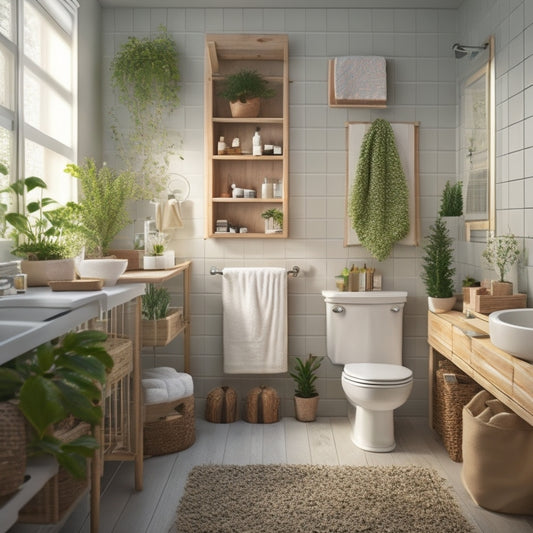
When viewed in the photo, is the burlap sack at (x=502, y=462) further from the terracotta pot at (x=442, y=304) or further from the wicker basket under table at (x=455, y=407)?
the terracotta pot at (x=442, y=304)

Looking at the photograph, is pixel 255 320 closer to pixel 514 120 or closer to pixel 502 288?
pixel 502 288

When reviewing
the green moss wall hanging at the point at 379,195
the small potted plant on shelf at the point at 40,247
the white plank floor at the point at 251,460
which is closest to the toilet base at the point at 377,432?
the white plank floor at the point at 251,460

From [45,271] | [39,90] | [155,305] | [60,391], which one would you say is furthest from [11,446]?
[39,90]

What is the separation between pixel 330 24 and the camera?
13.1 feet

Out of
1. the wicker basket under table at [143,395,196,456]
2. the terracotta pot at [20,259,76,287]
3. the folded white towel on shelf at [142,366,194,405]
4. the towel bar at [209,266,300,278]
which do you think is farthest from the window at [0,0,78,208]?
the wicker basket under table at [143,395,196,456]

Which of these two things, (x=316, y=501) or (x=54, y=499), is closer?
(x=54, y=499)

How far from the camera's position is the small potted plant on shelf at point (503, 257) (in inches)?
120

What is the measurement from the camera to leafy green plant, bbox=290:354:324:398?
396cm

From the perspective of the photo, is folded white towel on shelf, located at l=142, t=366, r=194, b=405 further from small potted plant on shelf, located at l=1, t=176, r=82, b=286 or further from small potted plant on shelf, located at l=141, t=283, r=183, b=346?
small potted plant on shelf, located at l=1, t=176, r=82, b=286

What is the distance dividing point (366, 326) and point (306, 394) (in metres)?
0.59

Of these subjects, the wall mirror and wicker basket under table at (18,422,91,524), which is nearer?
wicker basket under table at (18,422,91,524)

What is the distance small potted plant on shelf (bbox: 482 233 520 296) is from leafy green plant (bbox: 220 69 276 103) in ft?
5.53

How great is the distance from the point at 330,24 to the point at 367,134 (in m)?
0.75

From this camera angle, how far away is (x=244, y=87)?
3869mm
